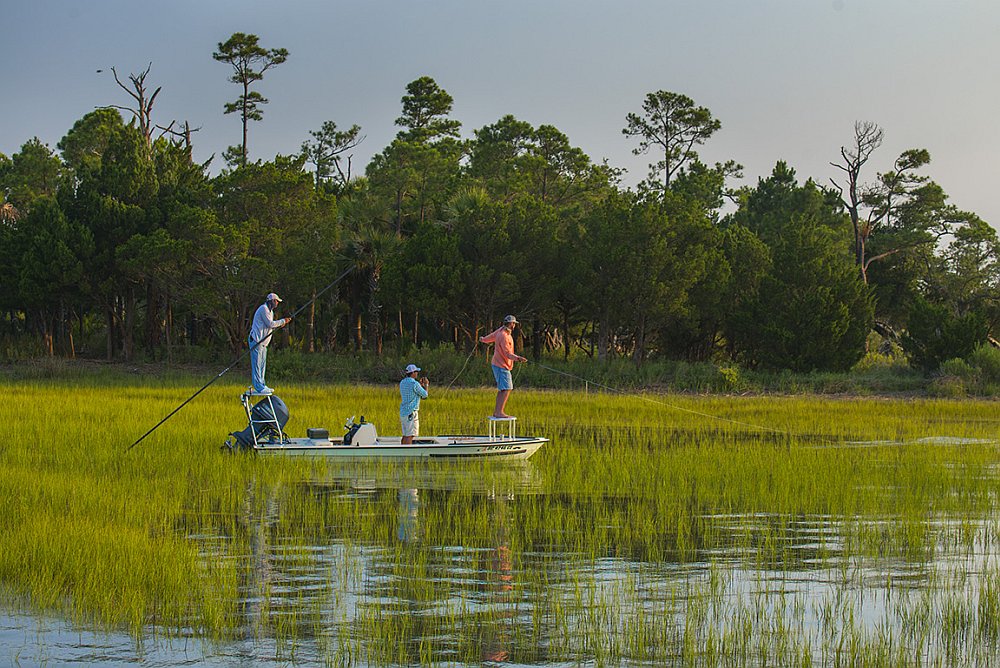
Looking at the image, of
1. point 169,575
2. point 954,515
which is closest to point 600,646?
point 169,575

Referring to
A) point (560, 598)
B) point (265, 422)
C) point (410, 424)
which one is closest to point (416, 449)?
point (410, 424)

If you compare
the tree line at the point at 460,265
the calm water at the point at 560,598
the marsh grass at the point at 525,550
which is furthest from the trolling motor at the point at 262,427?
the tree line at the point at 460,265

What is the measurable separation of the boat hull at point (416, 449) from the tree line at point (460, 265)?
26935 millimetres

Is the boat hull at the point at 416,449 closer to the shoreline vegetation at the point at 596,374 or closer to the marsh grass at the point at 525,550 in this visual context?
the marsh grass at the point at 525,550

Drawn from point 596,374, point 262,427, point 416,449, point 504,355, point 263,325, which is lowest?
point 416,449

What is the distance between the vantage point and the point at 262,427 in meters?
18.4

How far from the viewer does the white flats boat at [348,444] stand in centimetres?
1820

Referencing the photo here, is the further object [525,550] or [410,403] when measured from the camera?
[410,403]

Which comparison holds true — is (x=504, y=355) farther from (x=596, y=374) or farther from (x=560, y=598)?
(x=596, y=374)

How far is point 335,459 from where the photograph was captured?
1842cm

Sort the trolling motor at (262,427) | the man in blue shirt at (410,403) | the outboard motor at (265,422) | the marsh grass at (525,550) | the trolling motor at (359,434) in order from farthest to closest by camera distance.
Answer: the man in blue shirt at (410,403), the trolling motor at (359,434), the outboard motor at (265,422), the trolling motor at (262,427), the marsh grass at (525,550)

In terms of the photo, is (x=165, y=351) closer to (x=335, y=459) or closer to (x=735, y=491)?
(x=335, y=459)

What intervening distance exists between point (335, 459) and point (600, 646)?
10855 millimetres

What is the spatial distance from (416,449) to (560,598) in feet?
30.1
